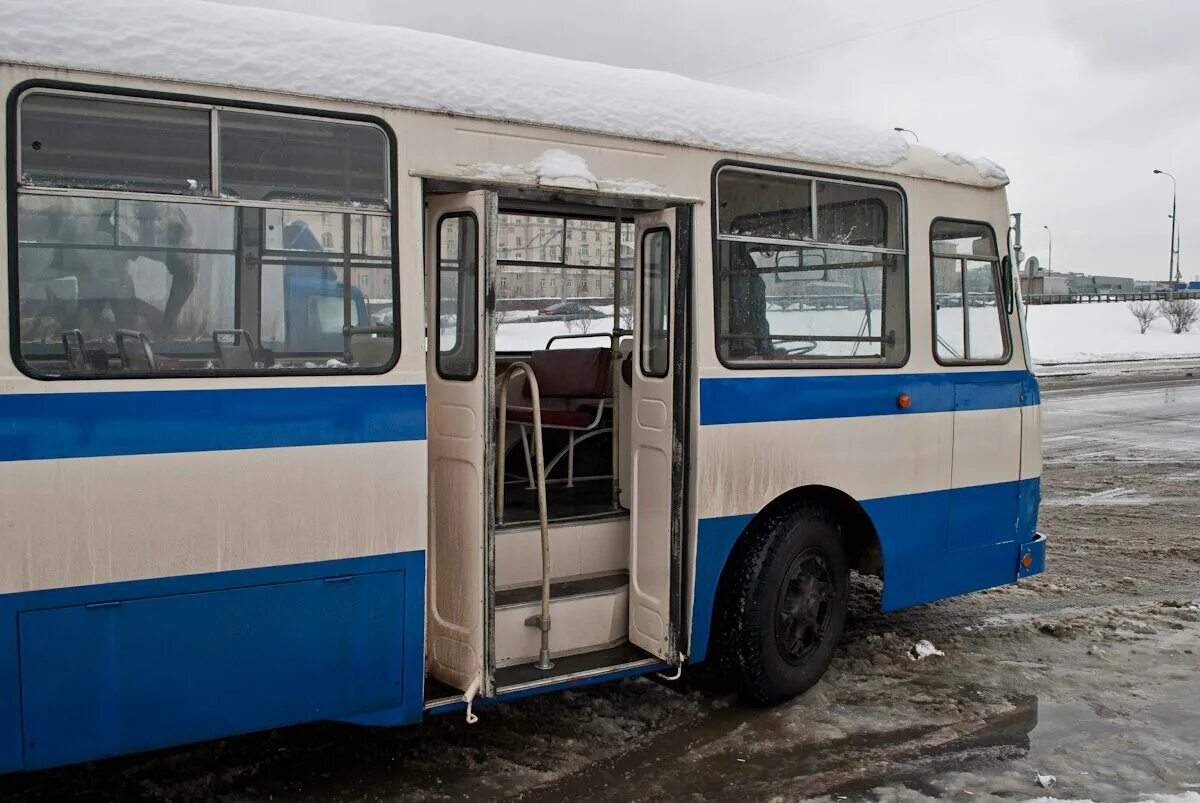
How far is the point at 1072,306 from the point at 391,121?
61.8 meters

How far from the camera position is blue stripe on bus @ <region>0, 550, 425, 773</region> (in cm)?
344

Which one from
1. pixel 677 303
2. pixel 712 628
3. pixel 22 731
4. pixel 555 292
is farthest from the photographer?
pixel 555 292

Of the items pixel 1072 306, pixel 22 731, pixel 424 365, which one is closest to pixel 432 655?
pixel 424 365

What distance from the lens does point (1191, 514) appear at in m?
9.97

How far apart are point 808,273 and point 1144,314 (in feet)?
165

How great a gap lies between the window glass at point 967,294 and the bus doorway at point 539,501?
175 centimetres

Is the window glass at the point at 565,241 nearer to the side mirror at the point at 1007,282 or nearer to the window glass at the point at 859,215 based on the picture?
the window glass at the point at 859,215

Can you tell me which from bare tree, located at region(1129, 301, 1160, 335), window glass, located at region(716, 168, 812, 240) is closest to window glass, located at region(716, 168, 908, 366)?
window glass, located at region(716, 168, 812, 240)

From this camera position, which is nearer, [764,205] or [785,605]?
[764,205]

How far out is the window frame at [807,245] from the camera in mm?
4902

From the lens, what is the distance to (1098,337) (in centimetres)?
4500

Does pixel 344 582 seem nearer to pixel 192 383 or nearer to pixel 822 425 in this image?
pixel 192 383

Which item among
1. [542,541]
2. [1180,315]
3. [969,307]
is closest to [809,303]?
[969,307]

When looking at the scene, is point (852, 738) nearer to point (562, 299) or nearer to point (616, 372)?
point (616, 372)
